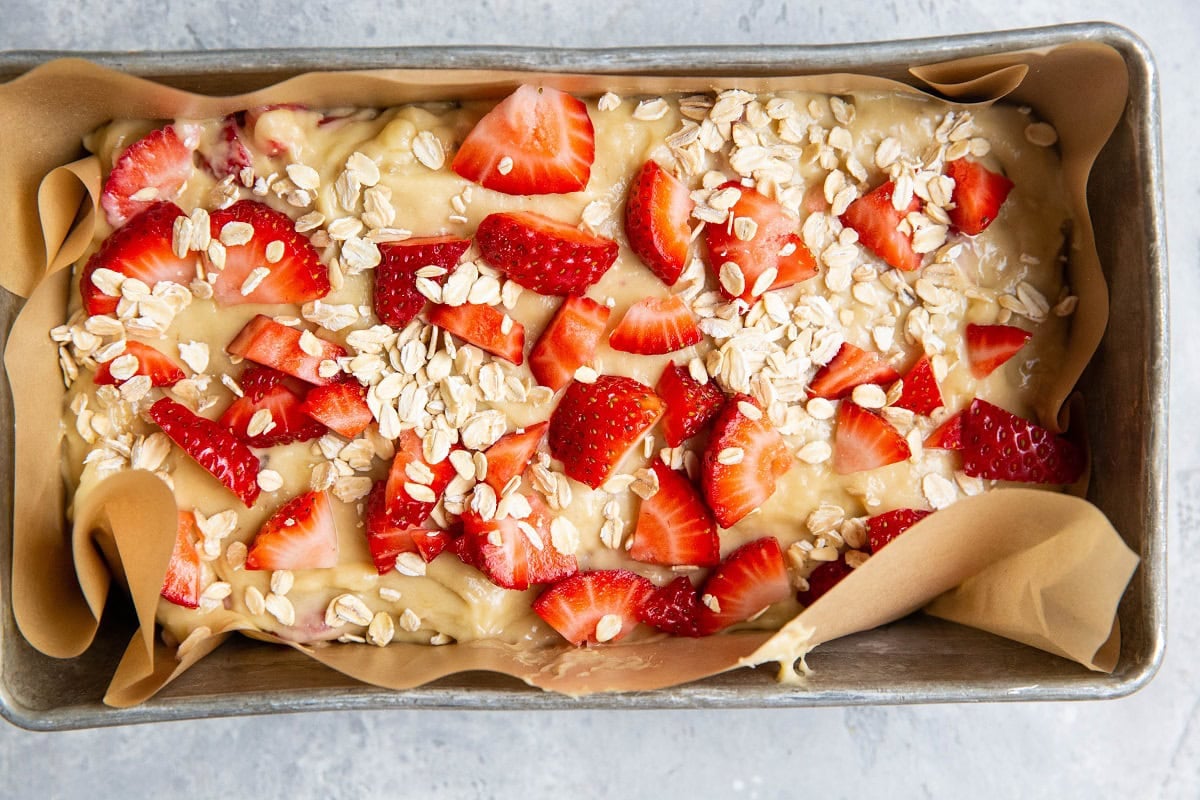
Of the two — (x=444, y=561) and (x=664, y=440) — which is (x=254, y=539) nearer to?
(x=444, y=561)

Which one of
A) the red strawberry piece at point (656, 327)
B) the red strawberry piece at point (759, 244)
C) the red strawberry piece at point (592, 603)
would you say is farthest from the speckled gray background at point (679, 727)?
the red strawberry piece at point (656, 327)

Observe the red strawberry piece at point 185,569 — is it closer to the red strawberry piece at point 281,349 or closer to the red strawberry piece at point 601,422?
the red strawberry piece at point 281,349

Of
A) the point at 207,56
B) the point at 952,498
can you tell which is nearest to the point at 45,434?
the point at 207,56

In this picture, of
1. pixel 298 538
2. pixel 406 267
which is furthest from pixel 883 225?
pixel 298 538

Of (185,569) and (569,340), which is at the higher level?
(569,340)

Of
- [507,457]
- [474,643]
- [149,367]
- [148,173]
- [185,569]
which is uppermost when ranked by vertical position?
[148,173]

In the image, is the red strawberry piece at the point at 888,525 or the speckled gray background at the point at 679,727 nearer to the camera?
the red strawberry piece at the point at 888,525

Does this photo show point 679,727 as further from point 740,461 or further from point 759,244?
point 759,244
